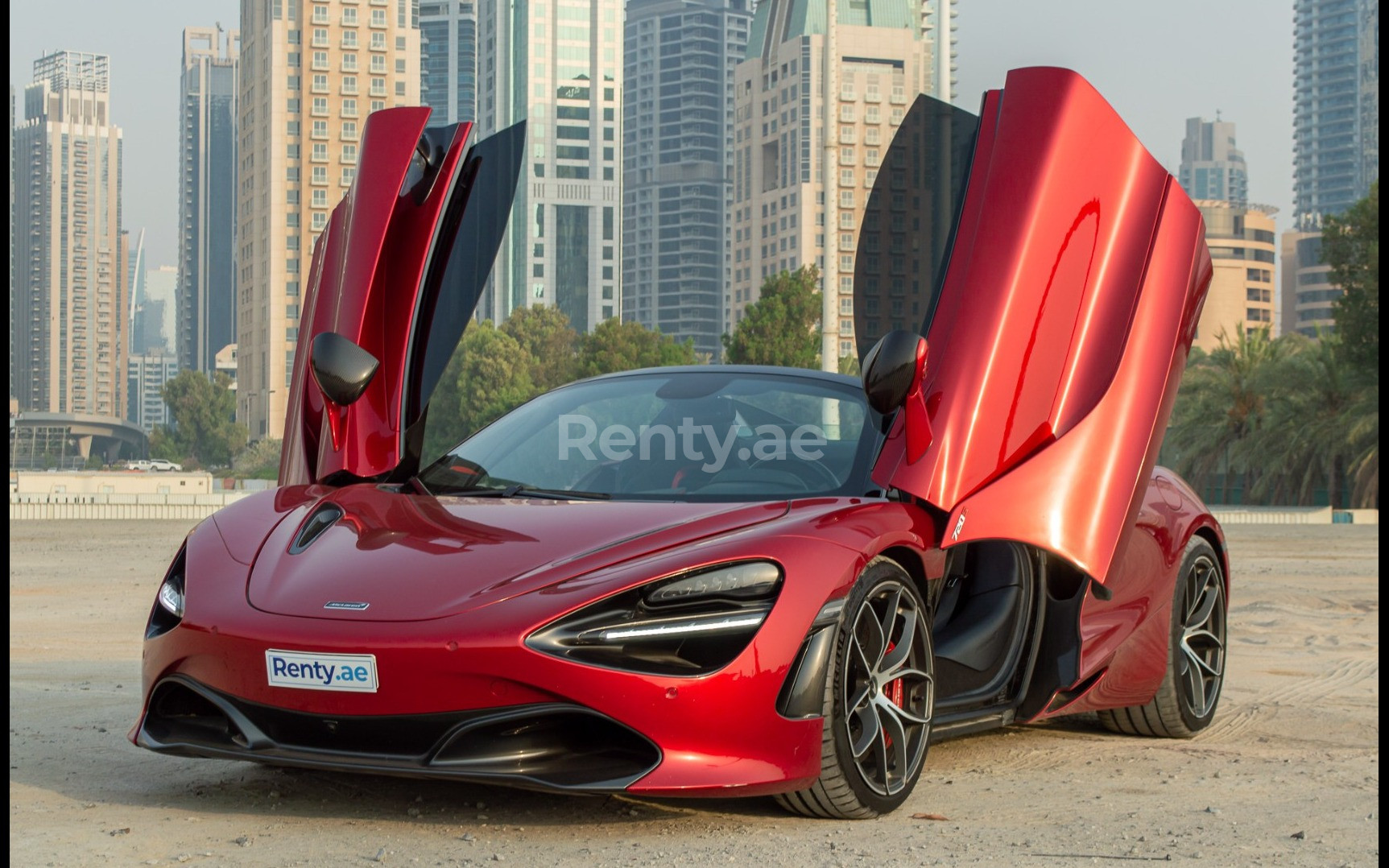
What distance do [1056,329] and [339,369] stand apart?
2.12 metres

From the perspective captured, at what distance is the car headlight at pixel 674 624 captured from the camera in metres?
3.51

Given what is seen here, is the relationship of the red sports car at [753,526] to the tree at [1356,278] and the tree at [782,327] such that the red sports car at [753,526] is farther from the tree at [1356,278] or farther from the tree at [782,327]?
the tree at [782,327]

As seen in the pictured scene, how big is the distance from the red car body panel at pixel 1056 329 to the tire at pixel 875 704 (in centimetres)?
33

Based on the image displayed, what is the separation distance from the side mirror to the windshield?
29cm

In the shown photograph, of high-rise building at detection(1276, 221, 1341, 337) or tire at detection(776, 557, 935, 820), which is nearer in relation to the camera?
tire at detection(776, 557, 935, 820)

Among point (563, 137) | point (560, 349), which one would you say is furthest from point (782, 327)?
point (560, 349)

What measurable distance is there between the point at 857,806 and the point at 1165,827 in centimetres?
75

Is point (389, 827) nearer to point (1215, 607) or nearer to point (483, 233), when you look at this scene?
point (483, 233)

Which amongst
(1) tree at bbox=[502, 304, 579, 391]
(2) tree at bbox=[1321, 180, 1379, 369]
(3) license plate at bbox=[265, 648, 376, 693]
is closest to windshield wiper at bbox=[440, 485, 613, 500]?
(3) license plate at bbox=[265, 648, 376, 693]

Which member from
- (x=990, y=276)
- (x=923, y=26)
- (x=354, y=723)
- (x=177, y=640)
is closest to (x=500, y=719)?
(x=354, y=723)

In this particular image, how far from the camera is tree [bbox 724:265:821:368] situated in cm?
4994

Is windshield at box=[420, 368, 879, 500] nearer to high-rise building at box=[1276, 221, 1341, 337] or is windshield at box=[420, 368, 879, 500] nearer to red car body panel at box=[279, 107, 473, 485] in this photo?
red car body panel at box=[279, 107, 473, 485]

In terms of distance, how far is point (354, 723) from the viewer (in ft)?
11.7

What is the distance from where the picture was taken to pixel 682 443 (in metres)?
4.66
